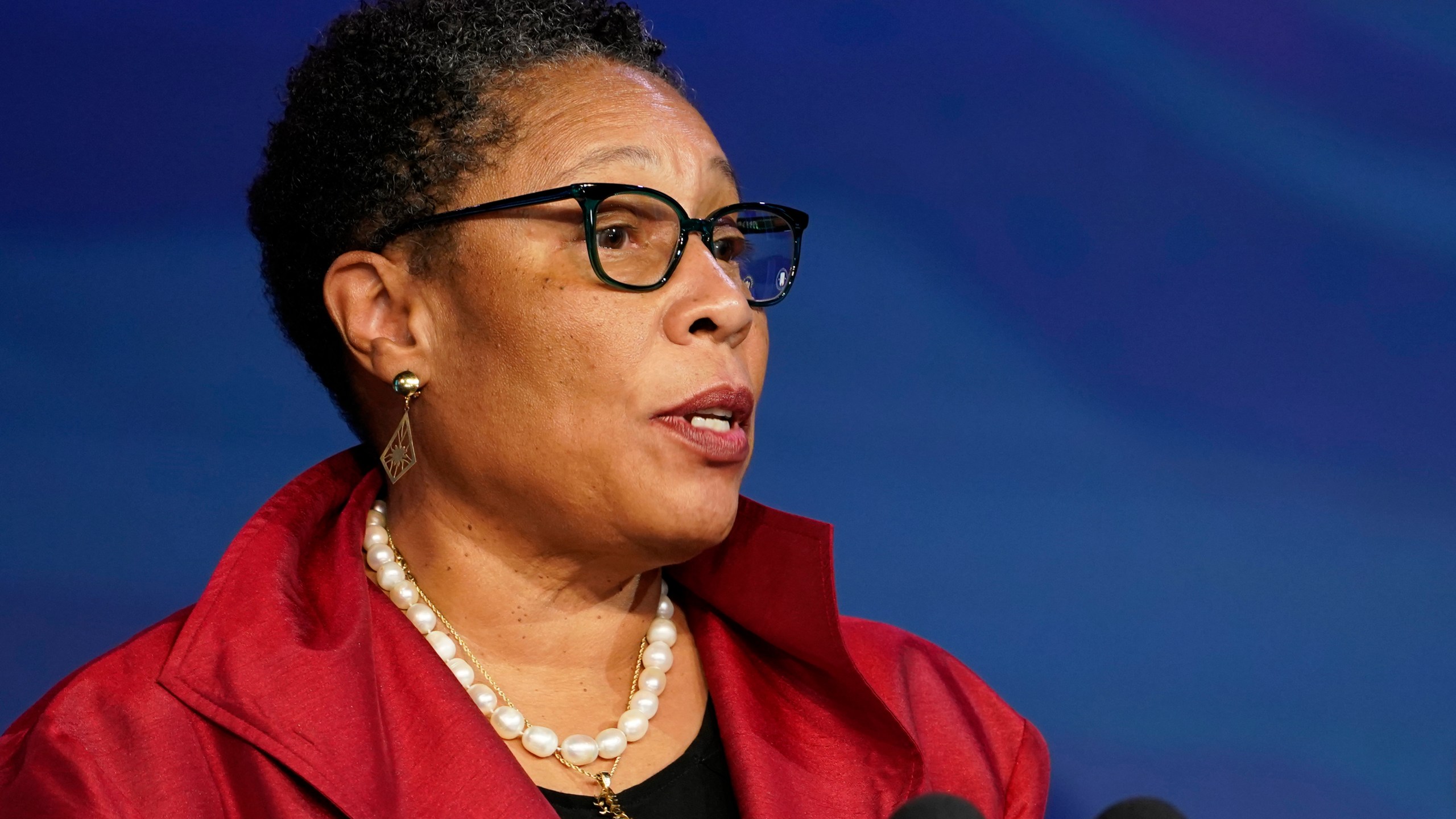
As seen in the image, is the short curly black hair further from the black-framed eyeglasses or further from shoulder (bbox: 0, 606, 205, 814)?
shoulder (bbox: 0, 606, 205, 814)

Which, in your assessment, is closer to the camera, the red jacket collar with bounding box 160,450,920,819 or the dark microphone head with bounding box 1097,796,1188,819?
the dark microphone head with bounding box 1097,796,1188,819

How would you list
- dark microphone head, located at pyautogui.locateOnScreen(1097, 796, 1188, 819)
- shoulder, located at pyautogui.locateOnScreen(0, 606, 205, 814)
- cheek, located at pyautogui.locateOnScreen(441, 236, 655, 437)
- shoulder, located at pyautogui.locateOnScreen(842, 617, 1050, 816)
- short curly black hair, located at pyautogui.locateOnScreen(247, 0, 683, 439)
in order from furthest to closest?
shoulder, located at pyautogui.locateOnScreen(842, 617, 1050, 816) < short curly black hair, located at pyautogui.locateOnScreen(247, 0, 683, 439) < cheek, located at pyautogui.locateOnScreen(441, 236, 655, 437) < shoulder, located at pyautogui.locateOnScreen(0, 606, 205, 814) < dark microphone head, located at pyautogui.locateOnScreen(1097, 796, 1188, 819)

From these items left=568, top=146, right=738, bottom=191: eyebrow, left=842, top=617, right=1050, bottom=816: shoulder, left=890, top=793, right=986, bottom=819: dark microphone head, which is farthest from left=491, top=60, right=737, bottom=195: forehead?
left=890, top=793, right=986, bottom=819: dark microphone head

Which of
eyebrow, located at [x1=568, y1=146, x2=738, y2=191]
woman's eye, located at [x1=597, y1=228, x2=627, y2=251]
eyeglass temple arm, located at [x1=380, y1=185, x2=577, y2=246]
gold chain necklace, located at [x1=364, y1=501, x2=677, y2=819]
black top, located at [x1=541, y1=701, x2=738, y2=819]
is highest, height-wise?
eyebrow, located at [x1=568, y1=146, x2=738, y2=191]

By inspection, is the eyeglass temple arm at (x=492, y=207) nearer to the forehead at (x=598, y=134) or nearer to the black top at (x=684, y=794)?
the forehead at (x=598, y=134)

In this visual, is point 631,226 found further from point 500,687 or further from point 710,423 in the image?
point 500,687

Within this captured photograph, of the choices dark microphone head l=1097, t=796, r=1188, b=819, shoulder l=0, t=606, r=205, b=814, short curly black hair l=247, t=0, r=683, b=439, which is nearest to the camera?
dark microphone head l=1097, t=796, r=1188, b=819

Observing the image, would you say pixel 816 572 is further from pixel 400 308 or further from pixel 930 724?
pixel 400 308

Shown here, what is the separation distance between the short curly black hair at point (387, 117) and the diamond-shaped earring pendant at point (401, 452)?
145mm

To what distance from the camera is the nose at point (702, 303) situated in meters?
1.42

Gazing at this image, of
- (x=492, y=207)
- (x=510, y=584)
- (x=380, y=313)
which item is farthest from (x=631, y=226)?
(x=510, y=584)

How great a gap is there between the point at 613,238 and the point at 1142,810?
0.79 metres

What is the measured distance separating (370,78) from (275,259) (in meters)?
0.26

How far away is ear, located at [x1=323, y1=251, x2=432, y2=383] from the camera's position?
1489 mm
